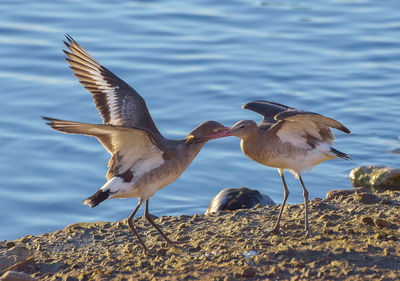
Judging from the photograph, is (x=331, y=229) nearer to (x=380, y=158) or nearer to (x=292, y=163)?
(x=292, y=163)

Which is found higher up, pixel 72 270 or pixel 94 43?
pixel 94 43

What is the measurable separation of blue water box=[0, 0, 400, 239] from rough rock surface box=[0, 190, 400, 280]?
5.89ft

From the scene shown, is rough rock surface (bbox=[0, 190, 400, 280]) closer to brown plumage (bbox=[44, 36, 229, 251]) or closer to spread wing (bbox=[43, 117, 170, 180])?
brown plumage (bbox=[44, 36, 229, 251])

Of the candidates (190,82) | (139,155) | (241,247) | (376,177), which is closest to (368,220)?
(241,247)

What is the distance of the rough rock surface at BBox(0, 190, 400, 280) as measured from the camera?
250 inches

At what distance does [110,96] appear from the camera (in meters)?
8.02

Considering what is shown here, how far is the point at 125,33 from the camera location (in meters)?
15.1

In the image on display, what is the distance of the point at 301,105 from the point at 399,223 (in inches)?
210

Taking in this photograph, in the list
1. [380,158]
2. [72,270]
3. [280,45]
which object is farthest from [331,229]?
[280,45]

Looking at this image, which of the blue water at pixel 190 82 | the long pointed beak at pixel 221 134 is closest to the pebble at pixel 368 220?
the long pointed beak at pixel 221 134

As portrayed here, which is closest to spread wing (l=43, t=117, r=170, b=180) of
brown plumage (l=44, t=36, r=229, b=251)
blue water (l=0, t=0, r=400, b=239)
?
brown plumage (l=44, t=36, r=229, b=251)

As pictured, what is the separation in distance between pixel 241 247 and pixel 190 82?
654 centimetres

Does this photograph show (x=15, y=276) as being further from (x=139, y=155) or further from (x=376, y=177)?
(x=376, y=177)

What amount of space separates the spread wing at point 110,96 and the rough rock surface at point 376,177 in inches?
148
